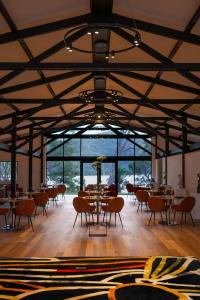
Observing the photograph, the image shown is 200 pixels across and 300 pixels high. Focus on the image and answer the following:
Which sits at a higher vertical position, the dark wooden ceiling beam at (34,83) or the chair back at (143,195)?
the dark wooden ceiling beam at (34,83)

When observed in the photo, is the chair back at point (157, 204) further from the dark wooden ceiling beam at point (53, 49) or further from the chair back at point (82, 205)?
the dark wooden ceiling beam at point (53, 49)

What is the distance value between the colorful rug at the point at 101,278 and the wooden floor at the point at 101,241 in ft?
1.76

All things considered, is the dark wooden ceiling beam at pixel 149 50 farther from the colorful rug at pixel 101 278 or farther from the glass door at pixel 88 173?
the glass door at pixel 88 173

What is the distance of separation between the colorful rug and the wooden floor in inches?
21.1

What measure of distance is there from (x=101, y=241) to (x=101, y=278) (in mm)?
2769

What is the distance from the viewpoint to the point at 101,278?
5.44 meters

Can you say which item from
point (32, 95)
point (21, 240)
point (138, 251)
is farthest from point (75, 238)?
point (32, 95)

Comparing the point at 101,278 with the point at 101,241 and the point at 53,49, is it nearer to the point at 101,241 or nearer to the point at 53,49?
the point at 101,241

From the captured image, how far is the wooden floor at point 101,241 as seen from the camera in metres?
7.07

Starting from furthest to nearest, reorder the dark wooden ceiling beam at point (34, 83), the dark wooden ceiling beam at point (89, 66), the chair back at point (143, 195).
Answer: the chair back at point (143, 195), the dark wooden ceiling beam at point (34, 83), the dark wooden ceiling beam at point (89, 66)

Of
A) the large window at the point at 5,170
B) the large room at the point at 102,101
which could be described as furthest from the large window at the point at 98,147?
the large room at the point at 102,101

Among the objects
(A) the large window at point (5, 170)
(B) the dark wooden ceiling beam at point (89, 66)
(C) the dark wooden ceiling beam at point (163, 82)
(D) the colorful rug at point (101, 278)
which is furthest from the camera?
(A) the large window at point (5, 170)

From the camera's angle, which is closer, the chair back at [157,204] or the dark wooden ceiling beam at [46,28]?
the dark wooden ceiling beam at [46,28]

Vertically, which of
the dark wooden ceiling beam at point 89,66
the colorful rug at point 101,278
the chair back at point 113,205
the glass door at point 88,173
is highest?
the dark wooden ceiling beam at point 89,66
